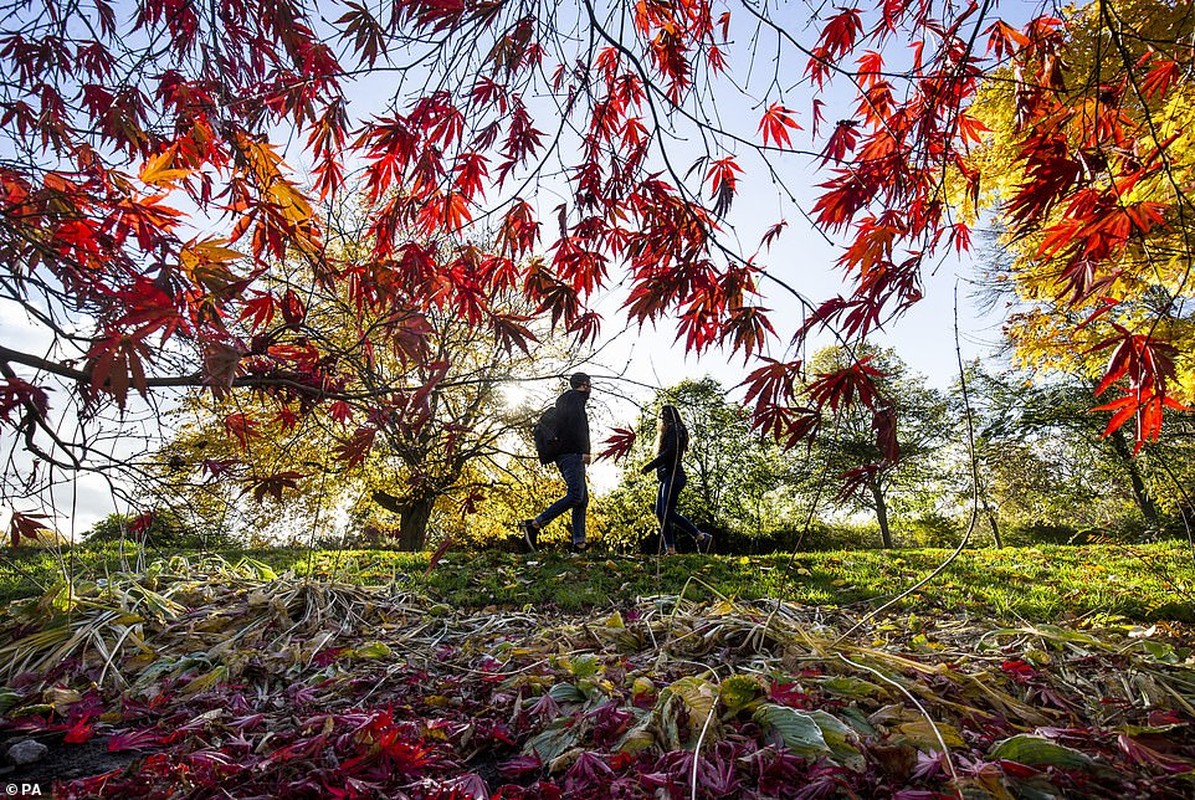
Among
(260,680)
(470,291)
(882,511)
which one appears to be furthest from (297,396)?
(882,511)

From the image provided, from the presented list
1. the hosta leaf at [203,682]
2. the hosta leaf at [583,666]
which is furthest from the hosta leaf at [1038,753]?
the hosta leaf at [203,682]

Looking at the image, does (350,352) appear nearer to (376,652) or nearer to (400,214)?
(400,214)

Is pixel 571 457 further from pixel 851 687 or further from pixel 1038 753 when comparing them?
pixel 1038 753

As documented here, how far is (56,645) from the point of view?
8.30 feet

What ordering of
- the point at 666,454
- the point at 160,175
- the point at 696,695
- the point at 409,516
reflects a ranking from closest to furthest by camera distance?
the point at 696,695
the point at 160,175
the point at 666,454
the point at 409,516

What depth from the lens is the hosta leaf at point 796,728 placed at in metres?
1.42

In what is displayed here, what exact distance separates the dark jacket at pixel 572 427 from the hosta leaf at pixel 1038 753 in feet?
12.8

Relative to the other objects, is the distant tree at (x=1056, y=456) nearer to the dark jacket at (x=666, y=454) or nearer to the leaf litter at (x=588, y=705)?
the dark jacket at (x=666, y=454)

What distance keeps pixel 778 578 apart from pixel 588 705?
9.84 ft

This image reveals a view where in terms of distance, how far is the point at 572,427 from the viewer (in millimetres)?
5363

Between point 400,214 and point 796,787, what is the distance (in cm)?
237

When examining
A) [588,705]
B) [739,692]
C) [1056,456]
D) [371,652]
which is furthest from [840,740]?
[1056,456]

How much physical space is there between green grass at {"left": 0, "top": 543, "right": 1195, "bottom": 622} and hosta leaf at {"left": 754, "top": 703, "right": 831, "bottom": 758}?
4.97 ft

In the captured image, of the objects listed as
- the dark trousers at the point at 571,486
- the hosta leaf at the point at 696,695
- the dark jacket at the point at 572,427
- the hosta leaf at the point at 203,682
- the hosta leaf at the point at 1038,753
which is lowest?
the hosta leaf at the point at 1038,753
